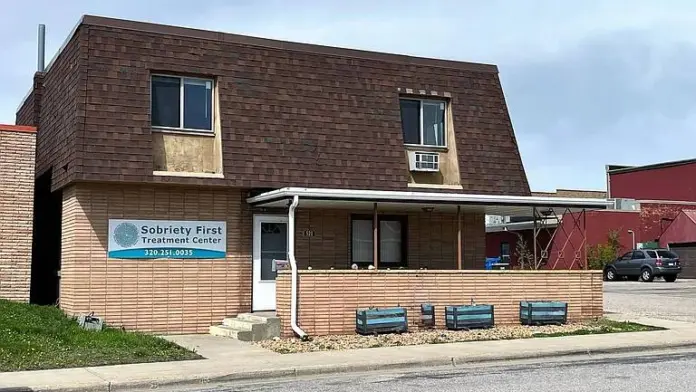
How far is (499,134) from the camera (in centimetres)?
2048

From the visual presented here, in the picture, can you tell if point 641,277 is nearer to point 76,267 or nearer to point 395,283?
point 395,283

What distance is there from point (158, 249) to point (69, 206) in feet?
6.67

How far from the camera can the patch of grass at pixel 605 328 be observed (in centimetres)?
1691

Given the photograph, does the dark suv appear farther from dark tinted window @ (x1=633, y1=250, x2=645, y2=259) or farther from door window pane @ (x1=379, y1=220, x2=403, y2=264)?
door window pane @ (x1=379, y1=220, x2=403, y2=264)

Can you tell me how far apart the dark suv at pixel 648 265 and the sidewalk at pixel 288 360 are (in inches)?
952

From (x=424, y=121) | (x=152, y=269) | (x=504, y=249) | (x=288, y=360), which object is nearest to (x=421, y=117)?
(x=424, y=121)

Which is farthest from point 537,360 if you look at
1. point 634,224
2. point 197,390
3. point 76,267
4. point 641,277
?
point 634,224

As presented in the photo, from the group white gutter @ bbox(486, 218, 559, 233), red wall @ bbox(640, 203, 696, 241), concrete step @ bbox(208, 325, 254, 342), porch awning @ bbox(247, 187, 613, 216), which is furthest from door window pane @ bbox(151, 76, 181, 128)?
red wall @ bbox(640, 203, 696, 241)

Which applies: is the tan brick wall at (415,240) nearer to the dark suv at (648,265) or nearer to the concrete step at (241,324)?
the concrete step at (241,324)

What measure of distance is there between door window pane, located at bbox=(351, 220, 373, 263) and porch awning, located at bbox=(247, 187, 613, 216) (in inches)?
29.9

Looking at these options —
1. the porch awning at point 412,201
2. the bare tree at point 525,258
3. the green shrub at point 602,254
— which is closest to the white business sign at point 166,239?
the porch awning at point 412,201

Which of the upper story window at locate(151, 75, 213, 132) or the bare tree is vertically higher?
the upper story window at locate(151, 75, 213, 132)

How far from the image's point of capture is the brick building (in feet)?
54.9

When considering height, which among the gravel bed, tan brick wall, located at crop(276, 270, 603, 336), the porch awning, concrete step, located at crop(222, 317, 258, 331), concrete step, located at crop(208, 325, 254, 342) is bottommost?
the gravel bed
